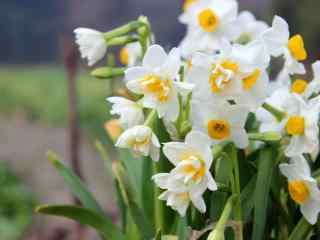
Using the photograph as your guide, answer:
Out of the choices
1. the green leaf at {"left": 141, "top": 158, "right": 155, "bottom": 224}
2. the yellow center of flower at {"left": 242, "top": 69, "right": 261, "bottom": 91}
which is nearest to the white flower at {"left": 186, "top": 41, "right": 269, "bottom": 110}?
the yellow center of flower at {"left": 242, "top": 69, "right": 261, "bottom": 91}

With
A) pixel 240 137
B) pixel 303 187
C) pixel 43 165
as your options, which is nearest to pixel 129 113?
pixel 240 137

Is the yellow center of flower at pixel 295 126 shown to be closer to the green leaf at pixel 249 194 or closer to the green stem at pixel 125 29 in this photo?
the green leaf at pixel 249 194

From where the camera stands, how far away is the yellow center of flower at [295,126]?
657 millimetres

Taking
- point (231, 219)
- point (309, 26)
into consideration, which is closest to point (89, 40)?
point (231, 219)

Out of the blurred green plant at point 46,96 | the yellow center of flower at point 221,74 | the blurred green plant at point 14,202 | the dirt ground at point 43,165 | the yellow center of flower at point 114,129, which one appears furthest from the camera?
the blurred green plant at point 46,96

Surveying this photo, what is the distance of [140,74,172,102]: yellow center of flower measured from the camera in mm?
597

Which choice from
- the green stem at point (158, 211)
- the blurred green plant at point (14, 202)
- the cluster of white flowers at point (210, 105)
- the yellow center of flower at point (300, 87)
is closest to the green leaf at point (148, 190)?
the green stem at point (158, 211)

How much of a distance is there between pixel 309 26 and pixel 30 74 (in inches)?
51.4

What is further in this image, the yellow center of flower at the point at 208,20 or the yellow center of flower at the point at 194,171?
the yellow center of flower at the point at 208,20

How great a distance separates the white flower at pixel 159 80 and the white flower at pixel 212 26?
0.15 m

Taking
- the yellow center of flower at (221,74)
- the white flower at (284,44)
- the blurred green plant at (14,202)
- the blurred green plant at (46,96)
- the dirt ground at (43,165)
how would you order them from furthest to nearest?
the blurred green plant at (46,96) < the dirt ground at (43,165) < the blurred green plant at (14,202) < the white flower at (284,44) < the yellow center of flower at (221,74)

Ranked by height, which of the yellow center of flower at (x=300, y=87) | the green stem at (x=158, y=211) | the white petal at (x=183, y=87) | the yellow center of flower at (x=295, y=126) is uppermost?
the white petal at (x=183, y=87)

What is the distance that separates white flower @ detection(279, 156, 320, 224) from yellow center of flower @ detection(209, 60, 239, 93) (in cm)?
16

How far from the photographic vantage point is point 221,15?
2.44 ft
